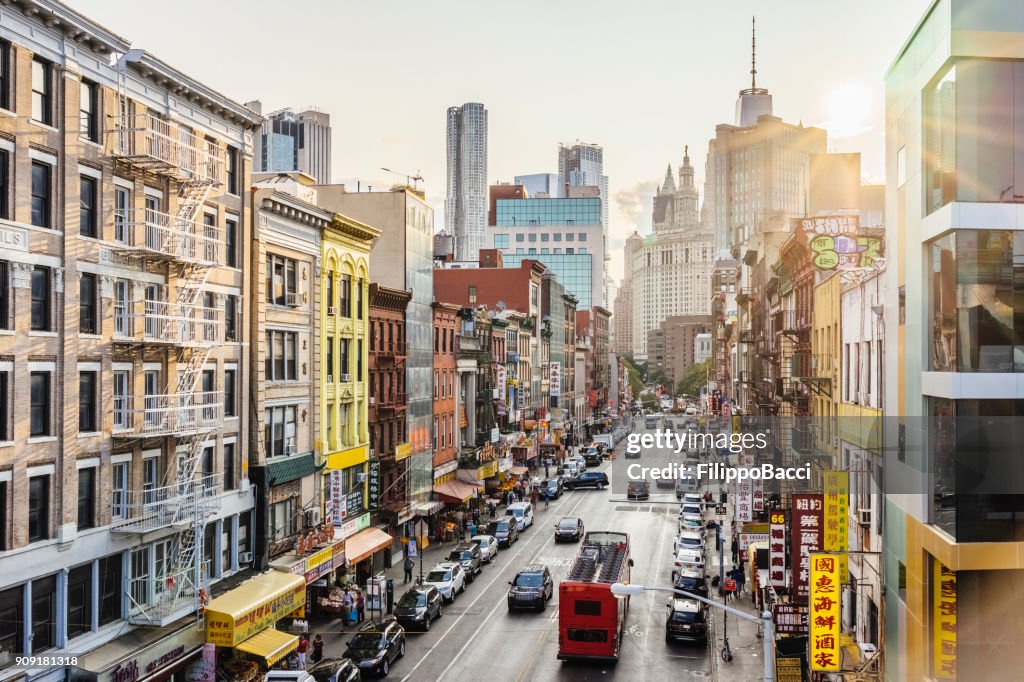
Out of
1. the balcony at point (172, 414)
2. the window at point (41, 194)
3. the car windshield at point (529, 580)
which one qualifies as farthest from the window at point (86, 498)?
the car windshield at point (529, 580)

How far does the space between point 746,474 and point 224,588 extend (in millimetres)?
21073

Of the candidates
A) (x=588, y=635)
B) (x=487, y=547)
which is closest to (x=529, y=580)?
(x=588, y=635)

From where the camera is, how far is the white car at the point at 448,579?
156 ft

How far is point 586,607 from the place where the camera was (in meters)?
36.7

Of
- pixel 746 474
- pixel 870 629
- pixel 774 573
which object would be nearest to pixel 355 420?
pixel 746 474

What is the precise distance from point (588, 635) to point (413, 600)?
9.24m

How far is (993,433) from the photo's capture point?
21.2 m

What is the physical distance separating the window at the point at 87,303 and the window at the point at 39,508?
4.61 metres

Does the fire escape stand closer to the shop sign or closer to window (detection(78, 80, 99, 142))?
window (detection(78, 80, 99, 142))

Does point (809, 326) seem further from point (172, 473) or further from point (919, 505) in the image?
point (172, 473)

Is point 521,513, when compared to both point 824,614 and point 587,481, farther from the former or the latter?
point 824,614

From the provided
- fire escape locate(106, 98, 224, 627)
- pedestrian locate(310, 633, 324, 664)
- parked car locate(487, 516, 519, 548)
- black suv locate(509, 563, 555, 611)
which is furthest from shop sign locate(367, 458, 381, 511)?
fire escape locate(106, 98, 224, 627)

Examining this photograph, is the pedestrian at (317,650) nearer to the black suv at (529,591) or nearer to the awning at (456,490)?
the black suv at (529,591)

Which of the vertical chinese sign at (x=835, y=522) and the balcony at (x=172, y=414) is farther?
the vertical chinese sign at (x=835, y=522)
